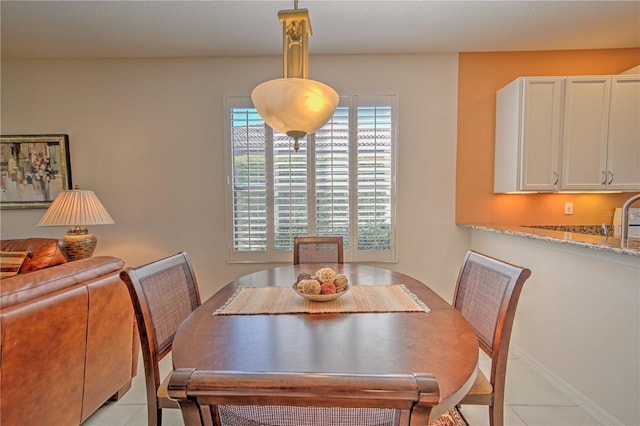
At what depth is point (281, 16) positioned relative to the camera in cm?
130

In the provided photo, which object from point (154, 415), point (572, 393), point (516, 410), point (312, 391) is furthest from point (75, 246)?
point (572, 393)

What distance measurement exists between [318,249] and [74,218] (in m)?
1.96

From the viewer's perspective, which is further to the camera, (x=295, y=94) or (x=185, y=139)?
(x=185, y=139)

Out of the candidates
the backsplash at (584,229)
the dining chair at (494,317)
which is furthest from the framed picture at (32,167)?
the backsplash at (584,229)

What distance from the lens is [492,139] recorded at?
280 cm

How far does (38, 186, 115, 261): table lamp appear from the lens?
A: 2381 millimetres

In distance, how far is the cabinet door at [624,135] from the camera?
7.78ft

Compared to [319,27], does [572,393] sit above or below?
below

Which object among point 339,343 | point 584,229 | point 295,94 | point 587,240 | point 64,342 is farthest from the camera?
point 584,229

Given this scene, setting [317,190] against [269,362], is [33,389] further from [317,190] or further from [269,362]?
[317,190]

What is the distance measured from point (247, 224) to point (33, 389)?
70.7 inches

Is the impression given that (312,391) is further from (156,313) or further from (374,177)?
(374,177)

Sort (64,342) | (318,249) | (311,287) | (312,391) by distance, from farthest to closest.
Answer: (318,249)
(64,342)
(311,287)
(312,391)

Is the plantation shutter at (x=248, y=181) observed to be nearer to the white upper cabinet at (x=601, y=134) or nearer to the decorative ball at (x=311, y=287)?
the decorative ball at (x=311, y=287)
